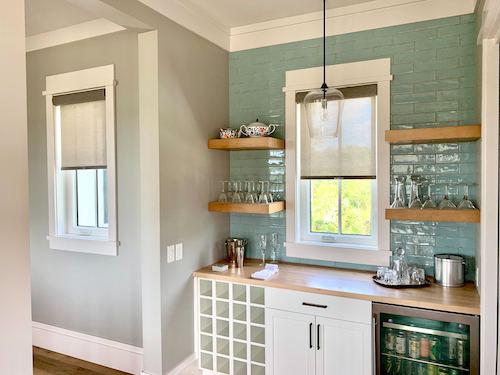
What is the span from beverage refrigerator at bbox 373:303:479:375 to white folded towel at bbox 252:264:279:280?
741mm

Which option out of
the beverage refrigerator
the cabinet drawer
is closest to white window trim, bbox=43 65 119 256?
the cabinet drawer

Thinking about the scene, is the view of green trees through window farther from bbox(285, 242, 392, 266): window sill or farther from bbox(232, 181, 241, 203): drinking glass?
bbox(232, 181, 241, 203): drinking glass

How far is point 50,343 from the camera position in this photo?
3219 mm

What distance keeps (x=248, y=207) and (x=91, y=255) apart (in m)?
1.34

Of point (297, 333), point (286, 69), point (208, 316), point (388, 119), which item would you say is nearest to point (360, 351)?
point (297, 333)

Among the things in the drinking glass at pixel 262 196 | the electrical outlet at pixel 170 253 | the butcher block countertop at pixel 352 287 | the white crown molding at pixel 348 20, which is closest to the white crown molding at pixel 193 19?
the white crown molding at pixel 348 20

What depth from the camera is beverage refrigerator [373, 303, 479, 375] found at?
6.72ft

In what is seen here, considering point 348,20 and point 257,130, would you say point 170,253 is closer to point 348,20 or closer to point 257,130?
point 257,130

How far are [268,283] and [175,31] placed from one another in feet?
6.15

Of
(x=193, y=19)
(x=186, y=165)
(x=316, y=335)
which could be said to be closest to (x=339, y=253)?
(x=316, y=335)

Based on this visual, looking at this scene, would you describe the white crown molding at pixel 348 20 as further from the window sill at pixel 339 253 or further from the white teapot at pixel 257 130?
the window sill at pixel 339 253

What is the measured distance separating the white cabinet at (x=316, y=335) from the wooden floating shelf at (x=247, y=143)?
42.3 inches

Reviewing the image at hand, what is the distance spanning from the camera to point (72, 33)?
300 centimetres

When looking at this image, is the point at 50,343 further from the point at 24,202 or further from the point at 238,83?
the point at 238,83
